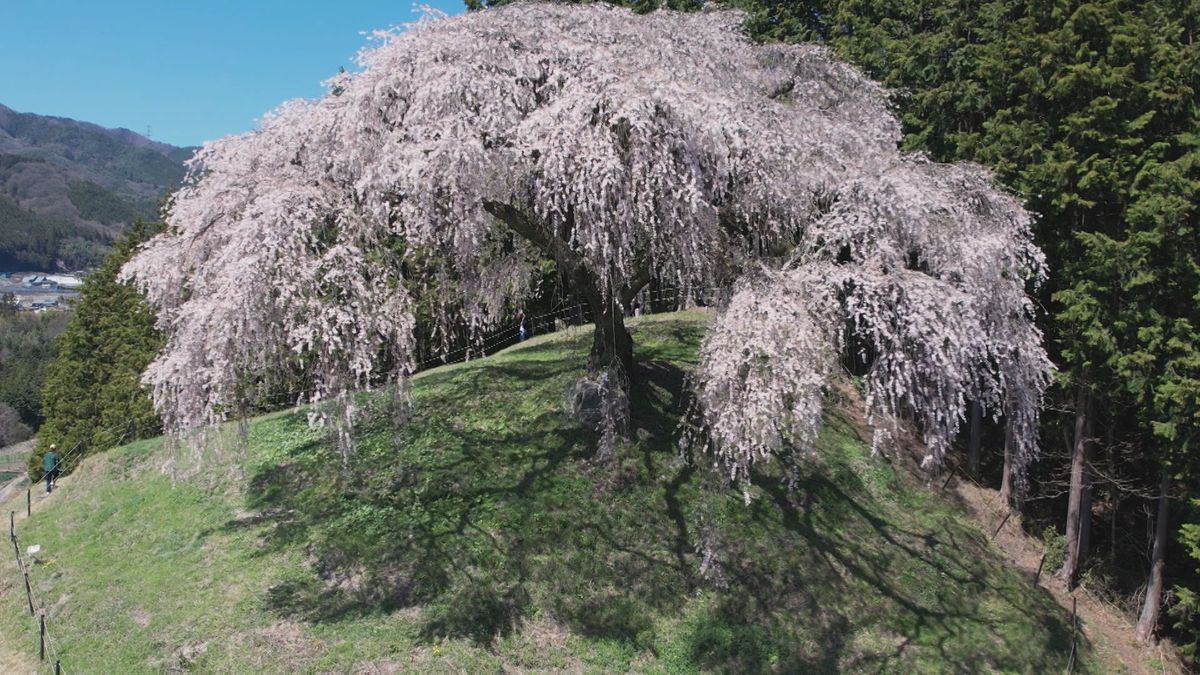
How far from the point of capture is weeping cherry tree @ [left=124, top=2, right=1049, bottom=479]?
30.1ft

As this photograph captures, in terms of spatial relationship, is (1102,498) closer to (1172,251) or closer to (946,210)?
(1172,251)

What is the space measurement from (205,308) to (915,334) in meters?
8.41

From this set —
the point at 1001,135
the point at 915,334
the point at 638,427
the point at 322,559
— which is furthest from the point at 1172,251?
the point at 322,559

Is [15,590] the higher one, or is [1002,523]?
[15,590]

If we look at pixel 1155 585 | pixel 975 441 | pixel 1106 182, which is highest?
pixel 1106 182

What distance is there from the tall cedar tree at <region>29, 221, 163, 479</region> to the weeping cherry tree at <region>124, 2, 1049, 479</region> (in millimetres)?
19469

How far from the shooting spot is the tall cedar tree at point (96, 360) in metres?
27.4

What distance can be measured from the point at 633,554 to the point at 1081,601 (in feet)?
29.3

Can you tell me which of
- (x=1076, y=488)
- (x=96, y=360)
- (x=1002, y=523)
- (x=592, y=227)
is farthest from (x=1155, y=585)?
(x=96, y=360)

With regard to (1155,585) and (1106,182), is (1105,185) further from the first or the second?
(1155,585)

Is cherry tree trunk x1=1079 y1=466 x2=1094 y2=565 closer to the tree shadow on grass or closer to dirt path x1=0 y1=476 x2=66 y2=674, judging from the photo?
the tree shadow on grass

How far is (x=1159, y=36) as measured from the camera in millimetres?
12594

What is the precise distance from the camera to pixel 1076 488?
14.2 metres

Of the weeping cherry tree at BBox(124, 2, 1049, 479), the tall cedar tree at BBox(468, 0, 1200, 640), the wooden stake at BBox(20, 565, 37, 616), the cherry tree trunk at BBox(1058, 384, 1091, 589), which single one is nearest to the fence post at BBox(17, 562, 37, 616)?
the wooden stake at BBox(20, 565, 37, 616)
